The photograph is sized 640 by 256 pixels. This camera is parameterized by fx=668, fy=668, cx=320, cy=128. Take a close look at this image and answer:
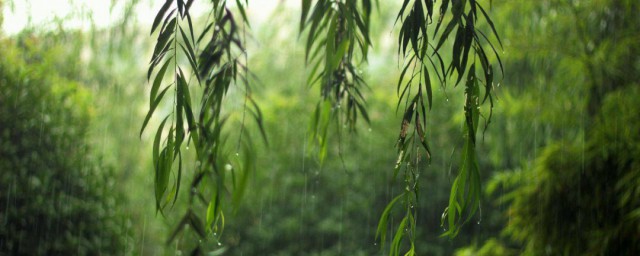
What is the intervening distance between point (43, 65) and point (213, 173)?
8.64ft

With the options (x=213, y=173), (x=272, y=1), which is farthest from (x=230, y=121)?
(x=213, y=173)

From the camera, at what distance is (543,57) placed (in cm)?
340

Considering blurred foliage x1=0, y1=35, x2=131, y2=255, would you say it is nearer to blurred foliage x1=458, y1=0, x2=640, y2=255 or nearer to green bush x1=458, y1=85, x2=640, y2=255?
blurred foliage x1=458, y1=0, x2=640, y2=255

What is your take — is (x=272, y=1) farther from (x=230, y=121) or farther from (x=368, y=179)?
(x=368, y=179)

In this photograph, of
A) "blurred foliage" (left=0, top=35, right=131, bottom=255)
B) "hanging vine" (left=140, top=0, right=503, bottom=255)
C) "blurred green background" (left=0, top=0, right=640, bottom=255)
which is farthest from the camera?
"blurred foliage" (left=0, top=35, right=131, bottom=255)

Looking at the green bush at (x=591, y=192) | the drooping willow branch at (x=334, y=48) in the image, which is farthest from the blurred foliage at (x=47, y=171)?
the green bush at (x=591, y=192)

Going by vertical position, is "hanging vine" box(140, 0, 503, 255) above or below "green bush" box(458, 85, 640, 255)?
above

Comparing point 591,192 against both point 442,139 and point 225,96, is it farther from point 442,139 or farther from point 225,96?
point 442,139

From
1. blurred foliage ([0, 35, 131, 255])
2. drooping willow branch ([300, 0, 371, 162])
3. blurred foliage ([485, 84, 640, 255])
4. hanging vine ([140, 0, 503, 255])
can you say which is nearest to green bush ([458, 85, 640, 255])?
blurred foliage ([485, 84, 640, 255])

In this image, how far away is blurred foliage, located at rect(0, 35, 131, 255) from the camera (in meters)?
3.12

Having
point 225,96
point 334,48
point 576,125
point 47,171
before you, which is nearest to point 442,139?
point 576,125

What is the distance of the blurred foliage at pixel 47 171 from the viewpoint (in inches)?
123

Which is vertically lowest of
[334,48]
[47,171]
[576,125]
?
[47,171]

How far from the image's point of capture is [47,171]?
3242mm
